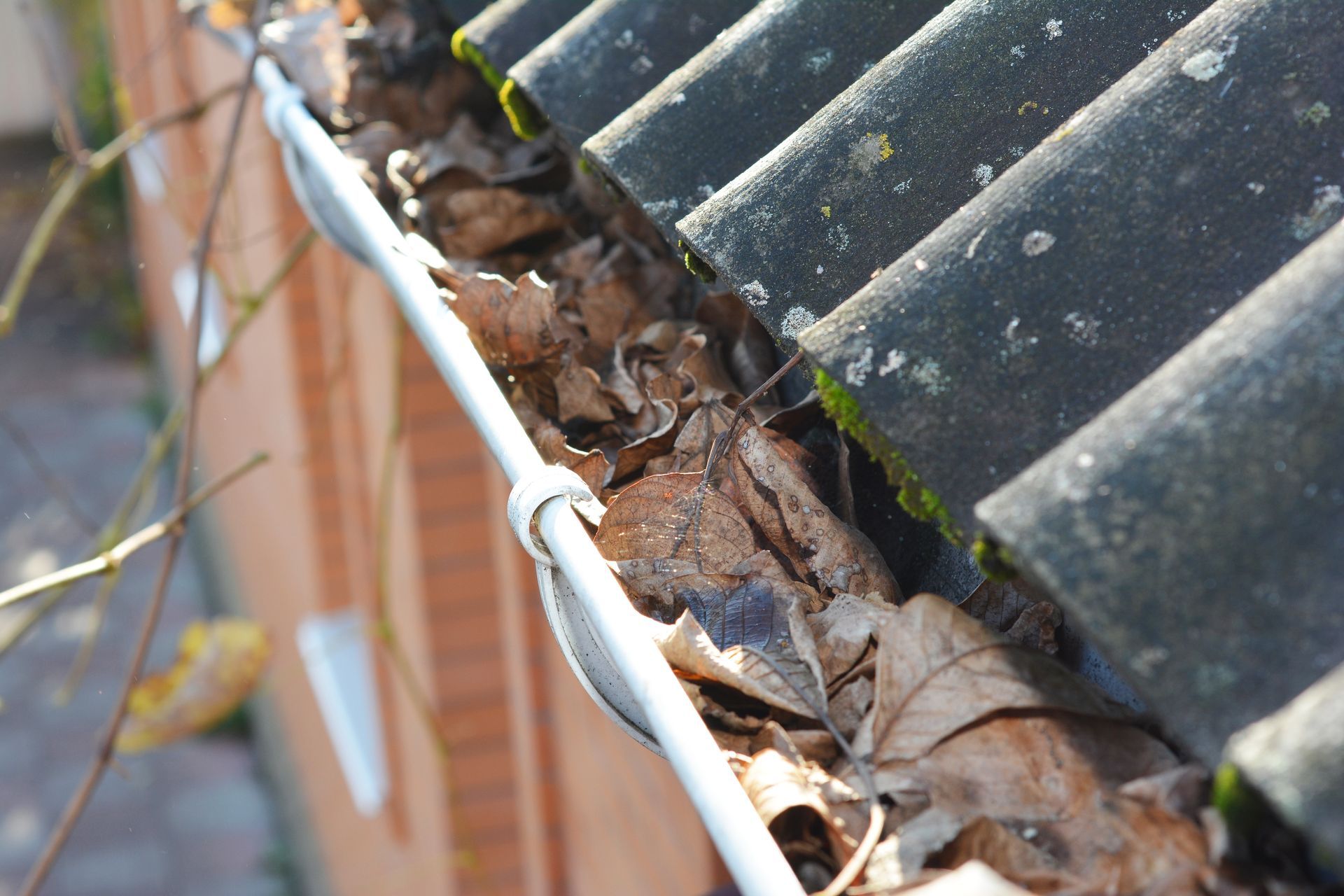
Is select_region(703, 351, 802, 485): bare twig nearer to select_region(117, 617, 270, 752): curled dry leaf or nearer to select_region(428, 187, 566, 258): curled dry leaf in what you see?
select_region(428, 187, 566, 258): curled dry leaf

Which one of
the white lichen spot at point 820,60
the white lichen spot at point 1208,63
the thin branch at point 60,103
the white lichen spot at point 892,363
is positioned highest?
the thin branch at point 60,103

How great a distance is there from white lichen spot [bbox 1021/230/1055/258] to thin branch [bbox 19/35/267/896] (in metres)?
1.69

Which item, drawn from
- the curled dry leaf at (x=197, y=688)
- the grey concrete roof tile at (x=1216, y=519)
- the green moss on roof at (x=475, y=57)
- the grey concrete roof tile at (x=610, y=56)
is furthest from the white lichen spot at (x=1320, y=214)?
the curled dry leaf at (x=197, y=688)

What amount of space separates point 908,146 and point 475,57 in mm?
879

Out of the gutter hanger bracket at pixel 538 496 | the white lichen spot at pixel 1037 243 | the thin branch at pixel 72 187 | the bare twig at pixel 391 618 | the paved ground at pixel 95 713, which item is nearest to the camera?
the white lichen spot at pixel 1037 243

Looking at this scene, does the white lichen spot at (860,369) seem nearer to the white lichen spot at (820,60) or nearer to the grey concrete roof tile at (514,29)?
the white lichen spot at (820,60)

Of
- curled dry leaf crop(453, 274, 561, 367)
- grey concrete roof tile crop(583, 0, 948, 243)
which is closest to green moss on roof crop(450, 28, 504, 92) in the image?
grey concrete roof tile crop(583, 0, 948, 243)

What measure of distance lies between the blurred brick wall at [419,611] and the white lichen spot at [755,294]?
145cm

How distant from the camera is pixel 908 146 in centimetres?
116

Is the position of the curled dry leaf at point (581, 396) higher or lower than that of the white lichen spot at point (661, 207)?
lower

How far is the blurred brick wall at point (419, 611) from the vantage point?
312cm

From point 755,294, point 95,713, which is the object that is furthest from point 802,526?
point 95,713

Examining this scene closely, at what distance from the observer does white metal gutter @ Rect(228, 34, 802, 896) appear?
81 centimetres

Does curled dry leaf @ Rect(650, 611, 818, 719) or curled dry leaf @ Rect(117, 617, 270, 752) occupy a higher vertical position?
curled dry leaf @ Rect(650, 611, 818, 719)
